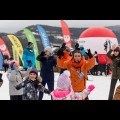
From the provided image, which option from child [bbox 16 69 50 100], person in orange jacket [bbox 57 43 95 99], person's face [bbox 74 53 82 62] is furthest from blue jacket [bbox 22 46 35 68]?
child [bbox 16 69 50 100]

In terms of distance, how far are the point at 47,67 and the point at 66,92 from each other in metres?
1.18

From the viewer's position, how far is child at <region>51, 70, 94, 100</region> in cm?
432

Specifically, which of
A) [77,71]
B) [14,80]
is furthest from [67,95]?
[14,80]

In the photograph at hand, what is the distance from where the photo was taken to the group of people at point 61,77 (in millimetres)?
4281

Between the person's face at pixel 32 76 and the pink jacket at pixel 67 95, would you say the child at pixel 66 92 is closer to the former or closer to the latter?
the pink jacket at pixel 67 95

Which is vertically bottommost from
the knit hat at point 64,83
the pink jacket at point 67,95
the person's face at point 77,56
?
the pink jacket at point 67,95

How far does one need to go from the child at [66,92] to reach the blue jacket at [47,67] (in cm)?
63

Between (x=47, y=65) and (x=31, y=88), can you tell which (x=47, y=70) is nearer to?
(x=47, y=65)

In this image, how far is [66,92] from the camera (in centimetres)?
443

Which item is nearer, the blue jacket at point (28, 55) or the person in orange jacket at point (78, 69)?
the person in orange jacket at point (78, 69)

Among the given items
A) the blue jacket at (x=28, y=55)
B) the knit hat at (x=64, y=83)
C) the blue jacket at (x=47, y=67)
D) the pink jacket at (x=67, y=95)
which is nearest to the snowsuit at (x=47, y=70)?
the blue jacket at (x=47, y=67)

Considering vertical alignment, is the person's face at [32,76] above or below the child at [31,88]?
above

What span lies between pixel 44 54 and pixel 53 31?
23.7 m

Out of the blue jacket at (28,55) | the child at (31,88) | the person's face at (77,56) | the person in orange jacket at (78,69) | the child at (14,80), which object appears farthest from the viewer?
the blue jacket at (28,55)
